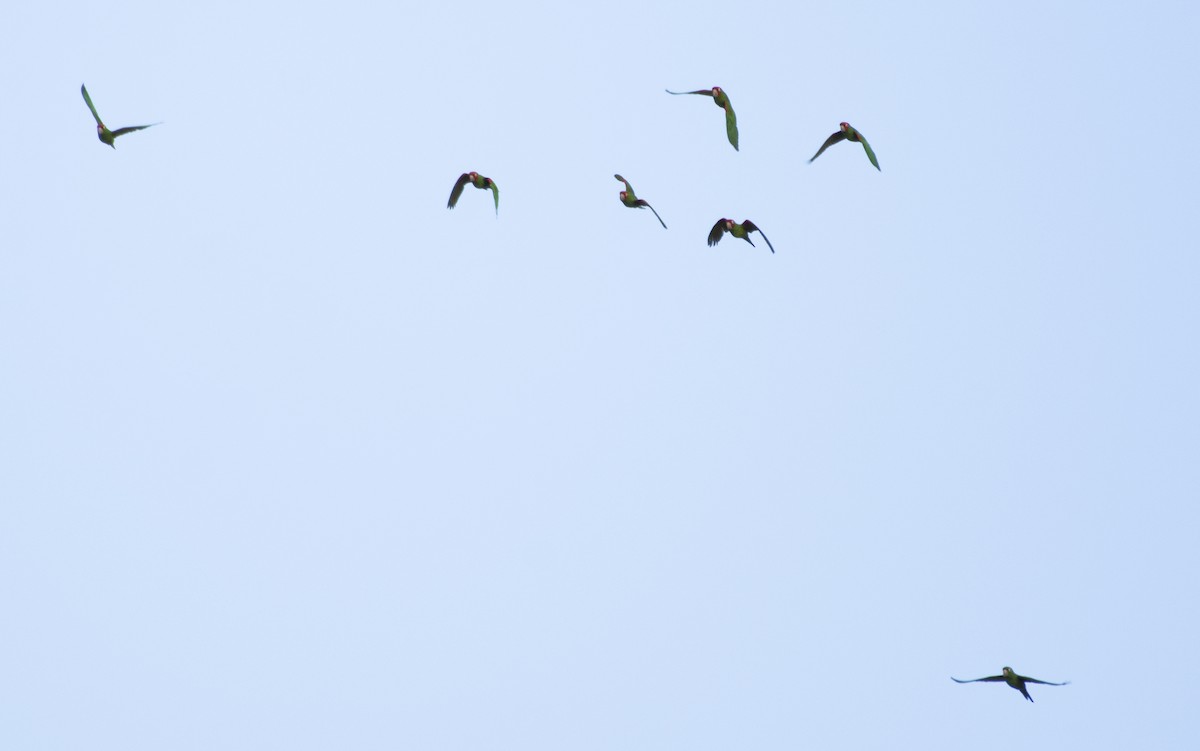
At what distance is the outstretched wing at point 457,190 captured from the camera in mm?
32497

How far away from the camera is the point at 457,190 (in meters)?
32.8

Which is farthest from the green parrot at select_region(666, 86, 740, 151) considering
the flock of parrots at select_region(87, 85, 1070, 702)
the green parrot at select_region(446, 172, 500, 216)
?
the green parrot at select_region(446, 172, 500, 216)

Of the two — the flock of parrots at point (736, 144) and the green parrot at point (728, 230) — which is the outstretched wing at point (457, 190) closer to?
the flock of parrots at point (736, 144)

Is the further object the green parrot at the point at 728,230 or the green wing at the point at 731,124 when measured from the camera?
the green parrot at the point at 728,230

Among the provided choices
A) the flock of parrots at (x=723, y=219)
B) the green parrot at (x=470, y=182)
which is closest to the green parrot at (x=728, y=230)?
the flock of parrots at (x=723, y=219)

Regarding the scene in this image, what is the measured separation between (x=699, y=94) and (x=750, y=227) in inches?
135

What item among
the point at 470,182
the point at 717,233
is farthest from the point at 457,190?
the point at 717,233

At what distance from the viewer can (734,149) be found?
28203 mm

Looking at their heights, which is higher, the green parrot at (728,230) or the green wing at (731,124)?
the green wing at (731,124)

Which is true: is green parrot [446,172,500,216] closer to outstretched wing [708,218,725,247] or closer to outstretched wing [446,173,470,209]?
outstretched wing [446,173,470,209]

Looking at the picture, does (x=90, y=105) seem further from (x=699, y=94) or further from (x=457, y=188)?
(x=699, y=94)

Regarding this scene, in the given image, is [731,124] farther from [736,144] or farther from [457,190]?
[457,190]

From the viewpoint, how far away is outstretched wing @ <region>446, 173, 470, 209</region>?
32.5 m

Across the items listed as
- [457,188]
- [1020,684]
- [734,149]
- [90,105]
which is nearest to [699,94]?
[734,149]
